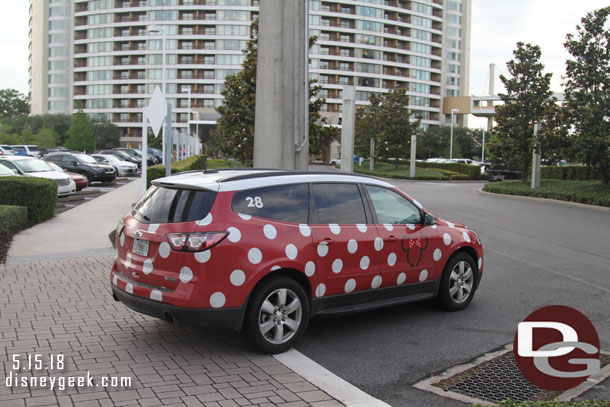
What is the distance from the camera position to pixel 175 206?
543 cm

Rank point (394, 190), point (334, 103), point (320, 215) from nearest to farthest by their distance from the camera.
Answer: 1. point (320, 215)
2. point (394, 190)
3. point (334, 103)

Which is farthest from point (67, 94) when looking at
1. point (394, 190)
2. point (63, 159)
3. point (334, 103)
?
point (394, 190)

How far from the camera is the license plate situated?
215 inches

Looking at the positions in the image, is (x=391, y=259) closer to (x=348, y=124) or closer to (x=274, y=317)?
(x=274, y=317)

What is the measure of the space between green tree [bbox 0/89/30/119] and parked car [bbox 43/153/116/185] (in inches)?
4794

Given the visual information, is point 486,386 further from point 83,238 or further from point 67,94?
point 67,94

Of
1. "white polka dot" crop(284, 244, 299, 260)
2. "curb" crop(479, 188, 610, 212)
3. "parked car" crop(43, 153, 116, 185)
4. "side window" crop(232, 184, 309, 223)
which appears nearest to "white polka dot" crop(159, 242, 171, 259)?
"side window" crop(232, 184, 309, 223)

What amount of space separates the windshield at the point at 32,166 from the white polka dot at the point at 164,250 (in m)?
18.5

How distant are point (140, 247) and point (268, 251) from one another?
1.19 metres

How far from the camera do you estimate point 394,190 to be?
6.75 m

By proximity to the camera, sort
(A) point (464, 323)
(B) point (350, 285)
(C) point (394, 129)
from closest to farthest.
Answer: (B) point (350, 285) < (A) point (464, 323) < (C) point (394, 129)

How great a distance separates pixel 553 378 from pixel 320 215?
248cm

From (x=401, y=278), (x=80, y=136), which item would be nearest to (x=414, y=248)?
(x=401, y=278)

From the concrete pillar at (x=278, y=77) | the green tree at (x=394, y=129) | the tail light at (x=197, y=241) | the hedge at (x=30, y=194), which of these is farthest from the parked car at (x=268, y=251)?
the green tree at (x=394, y=129)
